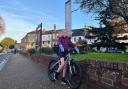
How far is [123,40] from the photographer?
191 feet

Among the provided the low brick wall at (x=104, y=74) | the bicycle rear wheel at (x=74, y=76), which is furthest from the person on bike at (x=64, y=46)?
the low brick wall at (x=104, y=74)

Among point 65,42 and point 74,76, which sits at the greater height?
point 65,42

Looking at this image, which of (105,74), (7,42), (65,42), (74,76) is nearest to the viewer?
(105,74)

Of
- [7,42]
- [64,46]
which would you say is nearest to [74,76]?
[64,46]

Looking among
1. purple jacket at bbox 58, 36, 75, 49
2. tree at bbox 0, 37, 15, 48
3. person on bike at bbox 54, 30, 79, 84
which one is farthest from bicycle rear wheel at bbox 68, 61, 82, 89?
tree at bbox 0, 37, 15, 48

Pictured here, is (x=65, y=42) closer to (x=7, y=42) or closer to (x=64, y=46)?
(x=64, y=46)

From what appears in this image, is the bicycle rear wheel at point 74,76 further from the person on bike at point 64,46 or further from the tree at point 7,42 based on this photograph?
the tree at point 7,42

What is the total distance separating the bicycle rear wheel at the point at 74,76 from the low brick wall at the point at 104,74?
233 mm

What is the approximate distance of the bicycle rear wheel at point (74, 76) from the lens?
26.2ft

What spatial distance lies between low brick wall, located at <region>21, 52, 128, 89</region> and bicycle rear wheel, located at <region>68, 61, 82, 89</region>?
233 millimetres

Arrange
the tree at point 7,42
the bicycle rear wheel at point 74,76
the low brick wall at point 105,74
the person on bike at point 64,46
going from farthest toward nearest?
the tree at point 7,42
the person on bike at point 64,46
the bicycle rear wheel at point 74,76
the low brick wall at point 105,74

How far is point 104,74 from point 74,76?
175 centimetres

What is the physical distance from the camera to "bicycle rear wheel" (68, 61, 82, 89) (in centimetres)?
800

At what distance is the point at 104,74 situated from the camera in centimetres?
695
